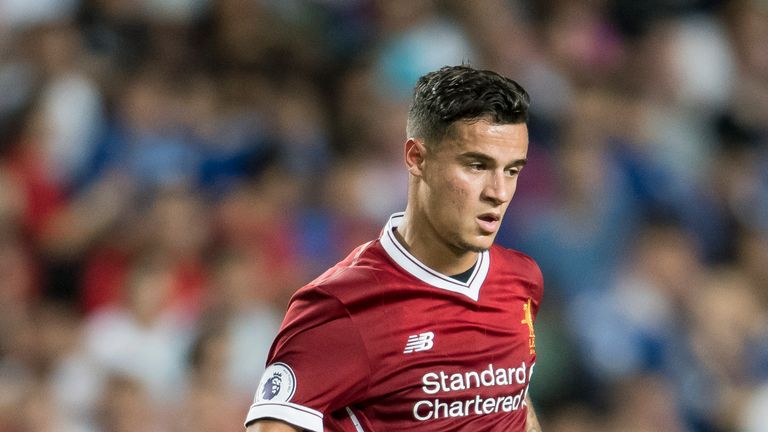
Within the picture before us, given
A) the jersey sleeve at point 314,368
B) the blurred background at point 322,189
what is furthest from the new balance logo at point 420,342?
the blurred background at point 322,189

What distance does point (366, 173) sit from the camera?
24.7 ft

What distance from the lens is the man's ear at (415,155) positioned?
3814 millimetres

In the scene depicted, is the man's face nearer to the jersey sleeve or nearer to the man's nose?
the man's nose

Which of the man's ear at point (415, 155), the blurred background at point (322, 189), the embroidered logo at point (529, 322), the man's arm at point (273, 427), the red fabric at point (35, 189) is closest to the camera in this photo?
the man's arm at point (273, 427)

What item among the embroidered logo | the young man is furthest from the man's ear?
the embroidered logo

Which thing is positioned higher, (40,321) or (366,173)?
(366,173)

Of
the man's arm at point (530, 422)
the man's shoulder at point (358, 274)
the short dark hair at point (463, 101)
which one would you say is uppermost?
the short dark hair at point (463, 101)

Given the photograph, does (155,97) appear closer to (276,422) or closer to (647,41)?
(647,41)

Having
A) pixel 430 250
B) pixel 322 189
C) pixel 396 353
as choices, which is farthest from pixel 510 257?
pixel 322 189

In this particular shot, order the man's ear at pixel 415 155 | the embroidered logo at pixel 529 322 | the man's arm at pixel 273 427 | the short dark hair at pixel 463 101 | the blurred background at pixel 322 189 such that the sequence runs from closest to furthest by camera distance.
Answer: the man's arm at pixel 273 427
the short dark hair at pixel 463 101
the man's ear at pixel 415 155
the embroidered logo at pixel 529 322
the blurred background at pixel 322 189

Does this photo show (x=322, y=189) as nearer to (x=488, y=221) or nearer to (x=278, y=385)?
(x=488, y=221)

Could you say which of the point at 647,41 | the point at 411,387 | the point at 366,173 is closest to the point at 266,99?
the point at 366,173

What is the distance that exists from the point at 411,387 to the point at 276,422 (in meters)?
0.42

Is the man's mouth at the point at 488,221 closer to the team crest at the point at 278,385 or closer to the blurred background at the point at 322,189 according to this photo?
the team crest at the point at 278,385
